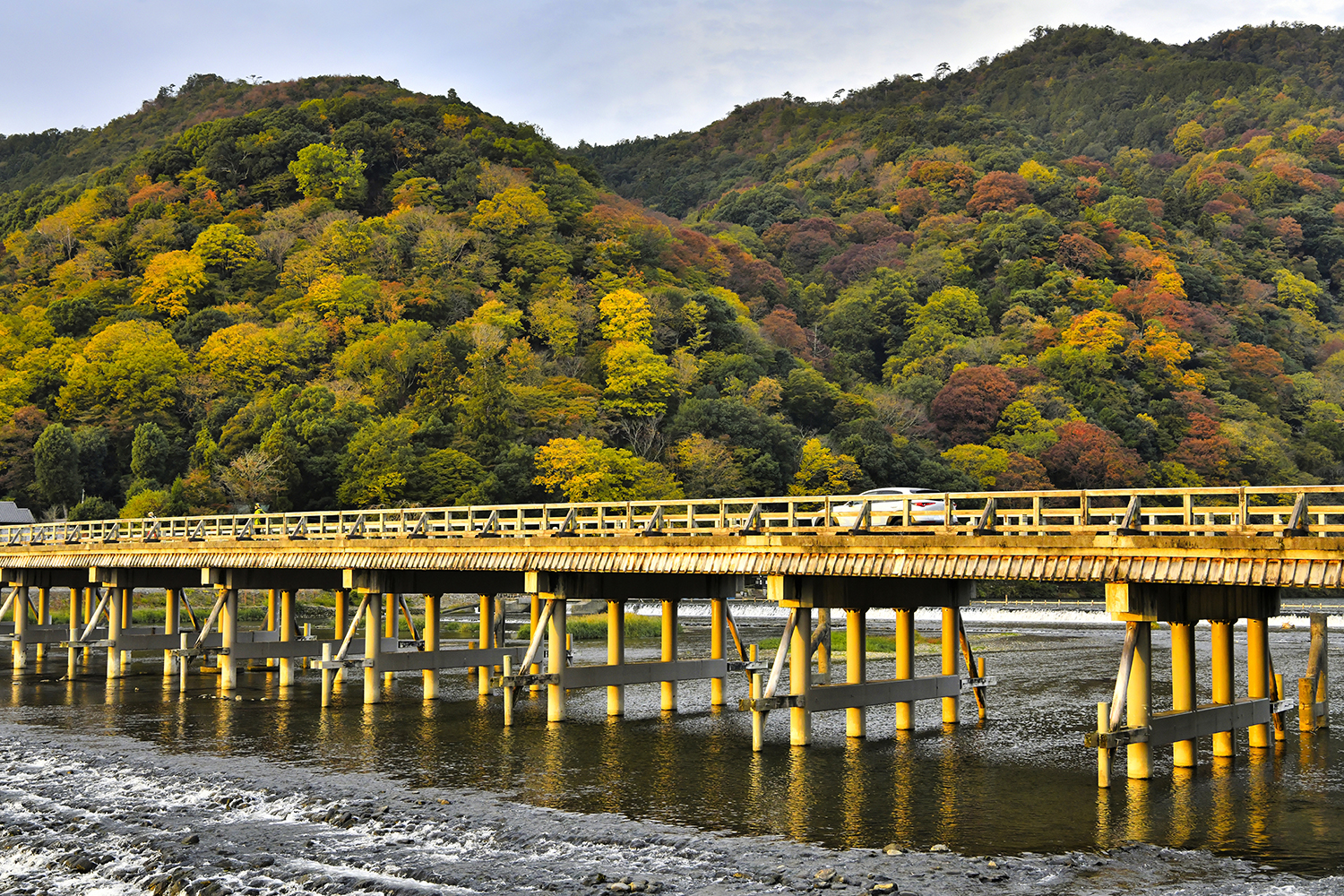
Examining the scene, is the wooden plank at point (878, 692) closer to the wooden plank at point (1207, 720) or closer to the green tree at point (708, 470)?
the wooden plank at point (1207, 720)

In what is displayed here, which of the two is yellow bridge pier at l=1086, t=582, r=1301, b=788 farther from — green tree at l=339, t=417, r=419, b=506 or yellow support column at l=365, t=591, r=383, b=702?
green tree at l=339, t=417, r=419, b=506

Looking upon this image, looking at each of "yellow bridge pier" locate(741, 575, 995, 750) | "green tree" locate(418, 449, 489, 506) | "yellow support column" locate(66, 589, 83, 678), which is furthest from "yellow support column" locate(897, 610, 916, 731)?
"green tree" locate(418, 449, 489, 506)

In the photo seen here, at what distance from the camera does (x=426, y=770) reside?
26.1 meters

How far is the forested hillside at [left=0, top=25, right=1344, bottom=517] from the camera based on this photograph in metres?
88.9

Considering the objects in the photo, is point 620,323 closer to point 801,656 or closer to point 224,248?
point 224,248

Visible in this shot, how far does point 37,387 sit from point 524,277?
136 ft

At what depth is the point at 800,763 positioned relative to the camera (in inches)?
1020

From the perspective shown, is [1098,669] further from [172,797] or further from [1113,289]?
[1113,289]

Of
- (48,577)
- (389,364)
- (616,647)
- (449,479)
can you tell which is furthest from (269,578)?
(389,364)

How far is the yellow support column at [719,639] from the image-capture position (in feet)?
111

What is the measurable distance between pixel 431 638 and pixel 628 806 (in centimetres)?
1841

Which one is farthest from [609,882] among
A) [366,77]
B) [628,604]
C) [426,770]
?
[366,77]

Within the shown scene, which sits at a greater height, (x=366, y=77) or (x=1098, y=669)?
(x=366, y=77)

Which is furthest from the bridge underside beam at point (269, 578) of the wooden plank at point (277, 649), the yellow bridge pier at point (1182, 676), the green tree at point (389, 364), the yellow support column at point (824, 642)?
the green tree at point (389, 364)
